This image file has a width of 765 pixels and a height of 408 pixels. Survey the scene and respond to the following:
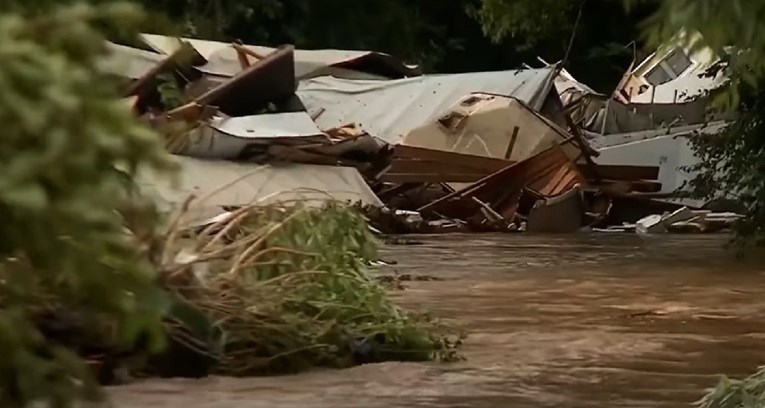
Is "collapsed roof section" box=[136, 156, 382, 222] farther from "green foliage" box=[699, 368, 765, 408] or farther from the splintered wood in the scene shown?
"green foliage" box=[699, 368, 765, 408]

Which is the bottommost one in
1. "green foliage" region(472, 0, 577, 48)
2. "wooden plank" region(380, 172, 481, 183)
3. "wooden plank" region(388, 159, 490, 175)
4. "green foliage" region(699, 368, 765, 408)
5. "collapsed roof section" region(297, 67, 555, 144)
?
"wooden plank" region(380, 172, 481, 183)

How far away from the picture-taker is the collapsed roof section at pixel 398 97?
20297mm

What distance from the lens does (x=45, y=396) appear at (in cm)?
191

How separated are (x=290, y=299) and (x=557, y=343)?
1.44 m

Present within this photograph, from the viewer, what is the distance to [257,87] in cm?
1399

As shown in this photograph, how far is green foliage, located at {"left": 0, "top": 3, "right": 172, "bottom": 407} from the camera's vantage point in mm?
1594

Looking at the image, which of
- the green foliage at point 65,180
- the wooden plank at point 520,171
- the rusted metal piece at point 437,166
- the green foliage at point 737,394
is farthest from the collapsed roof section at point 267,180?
the green foliage at point 65,180

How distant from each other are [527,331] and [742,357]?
1.24 meters

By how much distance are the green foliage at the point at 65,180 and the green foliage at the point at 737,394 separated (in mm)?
3083

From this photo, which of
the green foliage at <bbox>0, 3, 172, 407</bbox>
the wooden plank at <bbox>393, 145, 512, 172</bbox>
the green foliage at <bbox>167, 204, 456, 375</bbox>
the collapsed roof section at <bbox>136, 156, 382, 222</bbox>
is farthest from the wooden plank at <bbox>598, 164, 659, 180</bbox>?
the green foliage at <bbox>0, 3, 172, 407</bbox>

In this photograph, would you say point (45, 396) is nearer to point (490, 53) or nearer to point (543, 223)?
point (543, 223)

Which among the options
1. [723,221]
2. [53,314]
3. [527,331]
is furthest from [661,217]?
[53,314]

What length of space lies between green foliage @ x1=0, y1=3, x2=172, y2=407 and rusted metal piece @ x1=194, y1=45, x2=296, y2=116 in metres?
11.5

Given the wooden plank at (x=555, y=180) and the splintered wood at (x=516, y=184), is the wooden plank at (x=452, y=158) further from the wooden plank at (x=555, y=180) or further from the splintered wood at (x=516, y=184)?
the wooden plank at (x=555, y=180)
